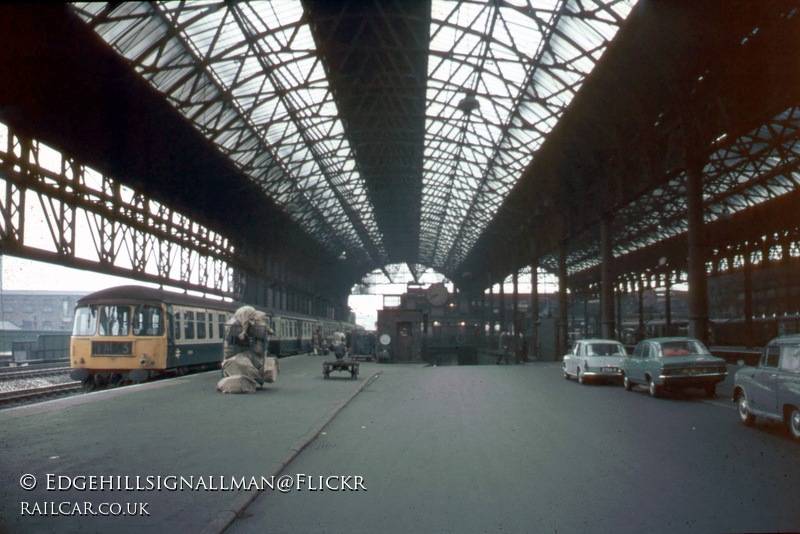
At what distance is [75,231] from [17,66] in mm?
7130

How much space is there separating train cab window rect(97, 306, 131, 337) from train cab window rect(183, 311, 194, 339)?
2.81 m

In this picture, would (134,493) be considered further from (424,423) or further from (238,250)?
(238,250)

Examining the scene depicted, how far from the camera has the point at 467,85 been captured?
26859mm

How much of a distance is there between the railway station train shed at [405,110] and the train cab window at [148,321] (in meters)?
3.95

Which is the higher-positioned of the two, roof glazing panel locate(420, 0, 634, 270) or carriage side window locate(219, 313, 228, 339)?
roof glazing panel locate(420, 0, 634, 270)

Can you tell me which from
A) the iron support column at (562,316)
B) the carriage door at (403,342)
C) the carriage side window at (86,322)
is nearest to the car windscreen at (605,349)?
the carriage side window at (86,322)

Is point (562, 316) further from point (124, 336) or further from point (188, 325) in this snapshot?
point (124, 336)

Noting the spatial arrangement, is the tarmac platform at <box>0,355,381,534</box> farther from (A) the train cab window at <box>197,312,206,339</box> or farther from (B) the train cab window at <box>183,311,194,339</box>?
(A) the train cab window at <box>197,312,206,339</box>

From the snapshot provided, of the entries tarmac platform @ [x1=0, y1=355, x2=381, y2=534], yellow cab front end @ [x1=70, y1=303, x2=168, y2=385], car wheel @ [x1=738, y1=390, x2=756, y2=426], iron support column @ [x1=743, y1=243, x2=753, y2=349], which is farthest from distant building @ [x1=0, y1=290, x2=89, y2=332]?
iron support column @ [x1=743, y1=243, x2=753, y2=349]

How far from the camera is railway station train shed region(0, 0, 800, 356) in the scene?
16.7 meters

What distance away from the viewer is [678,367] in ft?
46.1

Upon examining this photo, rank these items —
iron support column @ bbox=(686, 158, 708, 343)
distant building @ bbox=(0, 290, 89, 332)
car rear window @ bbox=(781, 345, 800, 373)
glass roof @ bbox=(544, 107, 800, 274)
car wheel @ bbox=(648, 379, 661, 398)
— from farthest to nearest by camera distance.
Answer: distant building @ bbox=(0, 290, 89, 332) → glass roof @ bbox=(544, 107, 800, 274) → iron support column @ bbox=(686, 158, 708, 343) → car wheel @ bbox=(648, 379, 661, 398) → car rear window @ bbox=(781, 345, 800, 373)

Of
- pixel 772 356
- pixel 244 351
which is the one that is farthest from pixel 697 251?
pixel 244 351

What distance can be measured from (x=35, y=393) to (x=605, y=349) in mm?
16866
